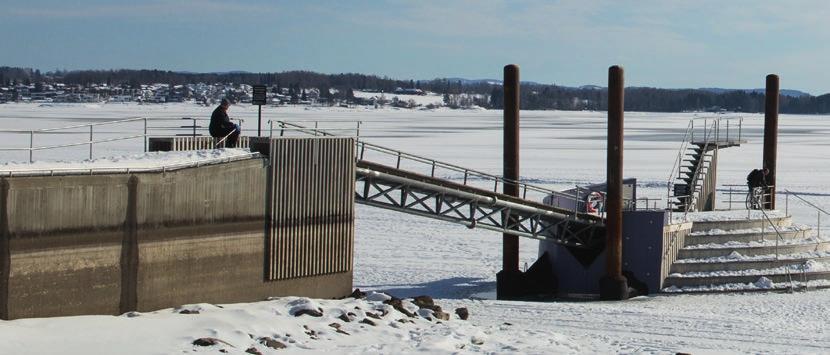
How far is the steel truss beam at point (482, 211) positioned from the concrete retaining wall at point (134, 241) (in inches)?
135

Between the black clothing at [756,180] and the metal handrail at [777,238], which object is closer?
the metal handrail at [777,238]

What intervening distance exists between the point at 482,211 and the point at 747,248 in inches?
230

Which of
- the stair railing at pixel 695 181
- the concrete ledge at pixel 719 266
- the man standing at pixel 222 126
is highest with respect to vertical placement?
the man standing at pixel 222 126

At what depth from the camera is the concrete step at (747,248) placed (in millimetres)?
26031

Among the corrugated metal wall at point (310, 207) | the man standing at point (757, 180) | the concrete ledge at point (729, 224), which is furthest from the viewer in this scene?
the man standing at point (757, 180)

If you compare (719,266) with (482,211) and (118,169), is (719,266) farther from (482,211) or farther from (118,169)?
(118,169)

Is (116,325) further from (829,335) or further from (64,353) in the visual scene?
(829,335)

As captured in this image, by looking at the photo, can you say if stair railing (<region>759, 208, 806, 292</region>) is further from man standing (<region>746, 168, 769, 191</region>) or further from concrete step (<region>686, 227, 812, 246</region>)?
man standing (<region>746, 168, 769, 191</region>)

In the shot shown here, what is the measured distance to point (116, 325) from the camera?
15805 mm

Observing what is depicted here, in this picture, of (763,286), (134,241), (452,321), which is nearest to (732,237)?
(763,286)

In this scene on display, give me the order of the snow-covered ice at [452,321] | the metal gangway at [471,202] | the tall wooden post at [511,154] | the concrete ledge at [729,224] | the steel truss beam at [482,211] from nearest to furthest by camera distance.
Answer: the snow-covered ice at [452,321], the metal gangway at [471,202], the steel truss beam at [482,211], the concrete ledge at [729,224], the tall wooden post at [511,154]

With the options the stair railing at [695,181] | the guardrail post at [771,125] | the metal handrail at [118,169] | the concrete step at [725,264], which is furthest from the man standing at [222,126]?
the guardrail post at [771,125]

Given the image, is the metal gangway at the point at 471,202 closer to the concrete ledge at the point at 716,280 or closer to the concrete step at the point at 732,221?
the concrete step at the point at 732,221

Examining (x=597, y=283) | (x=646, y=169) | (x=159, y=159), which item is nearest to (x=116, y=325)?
(x=159, y=159)
